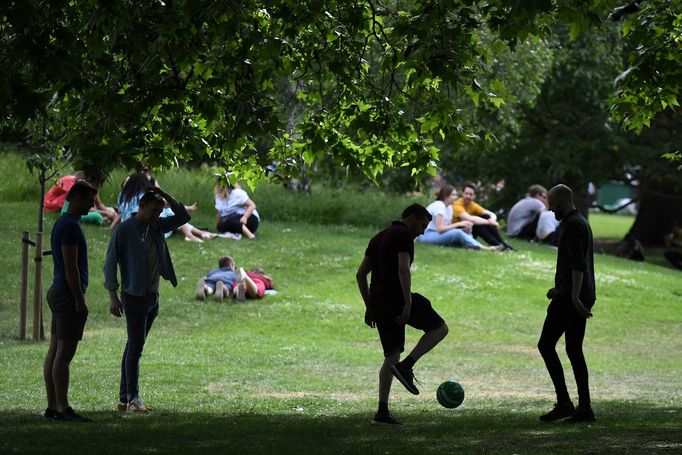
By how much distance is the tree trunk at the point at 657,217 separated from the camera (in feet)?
142

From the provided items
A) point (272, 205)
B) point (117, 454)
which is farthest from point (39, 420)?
point (272, 205)

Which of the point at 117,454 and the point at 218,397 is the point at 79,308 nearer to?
the point at 117,454

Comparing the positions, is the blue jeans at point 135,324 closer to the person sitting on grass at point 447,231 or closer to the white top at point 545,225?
the person sitting on grass at point 447,231

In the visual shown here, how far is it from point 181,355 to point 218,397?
10.7 feet

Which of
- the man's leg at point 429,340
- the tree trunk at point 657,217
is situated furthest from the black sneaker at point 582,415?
the tree trunk at point 657,217

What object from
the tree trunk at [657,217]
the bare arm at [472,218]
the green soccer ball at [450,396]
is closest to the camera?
the green soccer ball at [450,396]

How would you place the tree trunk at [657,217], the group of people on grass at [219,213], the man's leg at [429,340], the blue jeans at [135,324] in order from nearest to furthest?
1. the man's leg at [429,340]
2. the blue jeans at [135,324]
3. the group of people on grass at [219,213]
4. the tree trunk at [657,217]

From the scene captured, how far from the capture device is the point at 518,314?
883 inches

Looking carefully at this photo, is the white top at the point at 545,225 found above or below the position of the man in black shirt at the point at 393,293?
above

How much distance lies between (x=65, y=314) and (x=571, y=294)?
13.2ft

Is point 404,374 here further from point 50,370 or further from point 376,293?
point 50,370

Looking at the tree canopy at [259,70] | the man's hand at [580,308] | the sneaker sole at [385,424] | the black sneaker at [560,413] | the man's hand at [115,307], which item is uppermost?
the tree canopy at [259,70]

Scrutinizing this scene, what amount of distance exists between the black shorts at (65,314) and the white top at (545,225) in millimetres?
20038

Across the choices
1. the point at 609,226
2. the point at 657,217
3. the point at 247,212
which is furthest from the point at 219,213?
the point at 609,226
